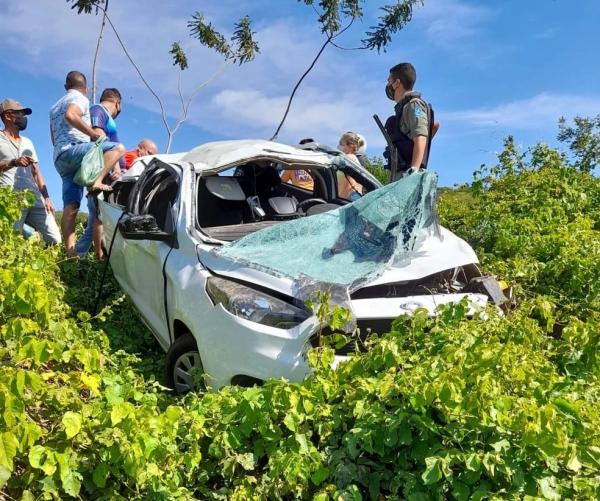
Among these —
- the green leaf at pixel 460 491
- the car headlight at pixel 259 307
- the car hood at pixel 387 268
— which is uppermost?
the car hood at pixel 387 268

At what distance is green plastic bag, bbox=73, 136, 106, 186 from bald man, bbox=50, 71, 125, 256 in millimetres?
117

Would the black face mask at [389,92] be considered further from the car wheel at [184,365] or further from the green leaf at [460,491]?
the green leaf at [460,491]

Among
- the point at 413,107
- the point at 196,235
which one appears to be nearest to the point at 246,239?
the point at 196,235

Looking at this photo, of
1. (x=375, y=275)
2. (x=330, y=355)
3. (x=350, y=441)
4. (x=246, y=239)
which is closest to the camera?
(x=350, y=441)

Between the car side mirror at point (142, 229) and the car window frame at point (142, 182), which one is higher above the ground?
the car window frame at point (142, 182)

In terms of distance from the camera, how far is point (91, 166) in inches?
225

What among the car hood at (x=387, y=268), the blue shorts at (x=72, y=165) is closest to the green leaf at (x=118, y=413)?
the car hood at (x=387, y=268)

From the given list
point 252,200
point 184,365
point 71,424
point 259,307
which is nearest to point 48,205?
point 252,200

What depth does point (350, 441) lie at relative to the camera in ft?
7.91

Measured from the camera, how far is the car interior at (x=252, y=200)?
4793 millimetres

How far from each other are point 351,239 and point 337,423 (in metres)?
1.58

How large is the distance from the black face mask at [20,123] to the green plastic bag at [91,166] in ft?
3.82

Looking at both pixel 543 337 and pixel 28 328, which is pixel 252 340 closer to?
pixel 28 328

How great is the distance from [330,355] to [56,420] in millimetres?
1296
